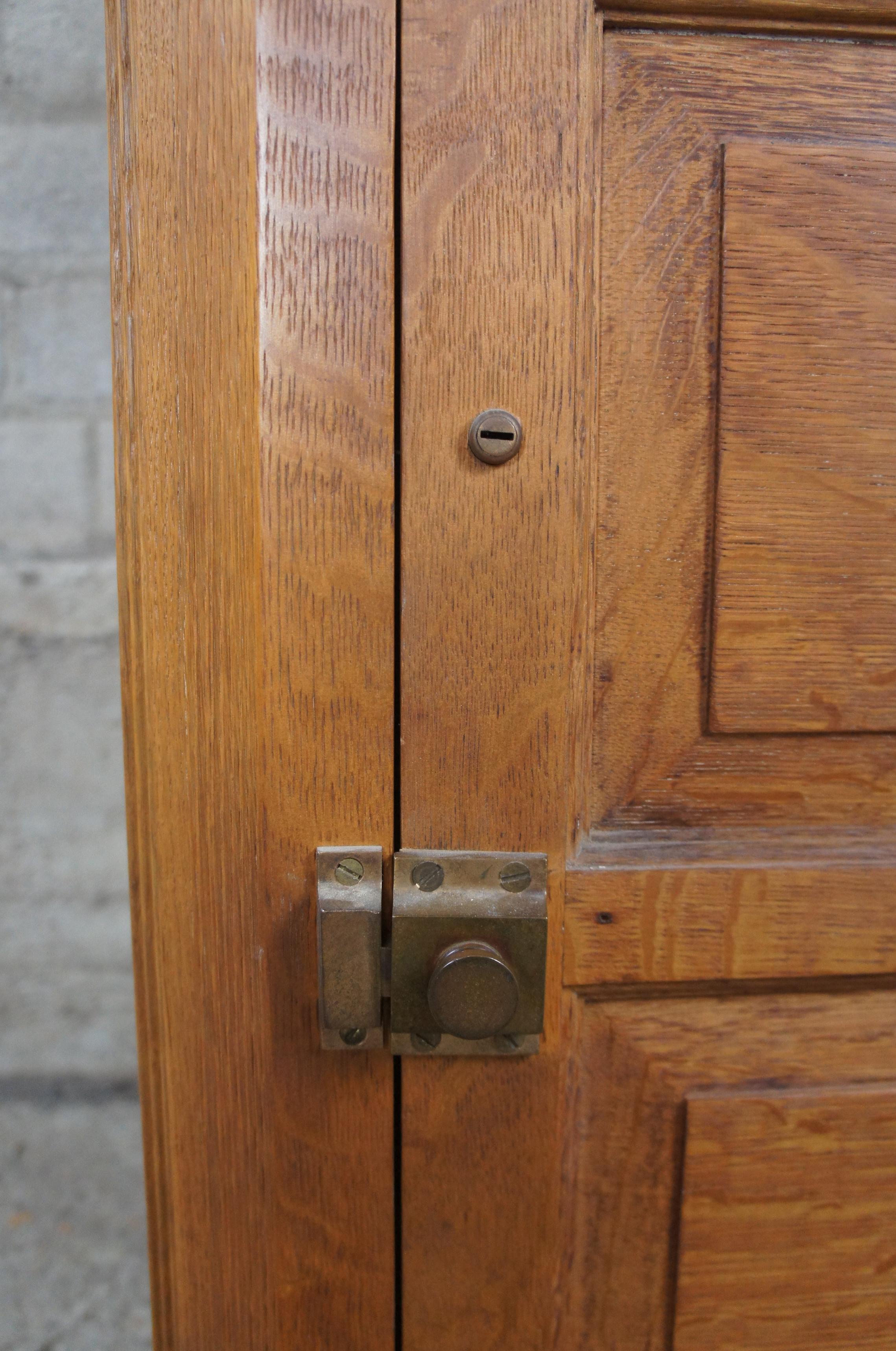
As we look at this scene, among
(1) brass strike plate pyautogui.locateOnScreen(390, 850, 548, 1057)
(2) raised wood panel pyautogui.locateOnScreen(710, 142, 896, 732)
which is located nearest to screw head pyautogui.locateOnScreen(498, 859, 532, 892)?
(1) brass strike plate pyautogui.locateOnScreen(390, 850, 548, 1057)

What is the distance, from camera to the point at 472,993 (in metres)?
0.34

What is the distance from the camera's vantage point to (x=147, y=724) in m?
0.34

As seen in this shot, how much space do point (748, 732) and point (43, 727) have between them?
1.97 ft

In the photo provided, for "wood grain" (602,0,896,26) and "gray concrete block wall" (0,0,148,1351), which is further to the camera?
"gray concrete block wall" (0,0,148,1351)

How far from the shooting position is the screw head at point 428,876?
14.1 inches

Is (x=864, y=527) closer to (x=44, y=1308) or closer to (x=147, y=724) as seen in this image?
(x=147, y=724)

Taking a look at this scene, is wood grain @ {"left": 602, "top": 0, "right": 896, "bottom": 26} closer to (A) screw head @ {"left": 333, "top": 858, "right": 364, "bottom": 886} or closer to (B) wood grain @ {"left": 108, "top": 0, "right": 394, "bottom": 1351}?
(B) wood grain @ {"left": 108, "top": 0, "right": 394, "bottom": 1351}

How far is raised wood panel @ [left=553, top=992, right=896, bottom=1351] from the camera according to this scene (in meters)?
0.38

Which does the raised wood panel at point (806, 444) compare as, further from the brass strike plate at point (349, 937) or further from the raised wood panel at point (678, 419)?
the brass strike plate at point (349, 937)

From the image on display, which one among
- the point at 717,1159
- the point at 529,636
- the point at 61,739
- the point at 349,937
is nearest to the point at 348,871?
the point at 349,937

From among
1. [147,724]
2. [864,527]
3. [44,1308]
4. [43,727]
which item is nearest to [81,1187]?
[44,1308]

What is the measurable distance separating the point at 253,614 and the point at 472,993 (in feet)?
0.66

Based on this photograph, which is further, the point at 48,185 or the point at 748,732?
the point at 48,185

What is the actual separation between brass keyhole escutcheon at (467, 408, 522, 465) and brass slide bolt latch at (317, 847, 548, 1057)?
7.5 inches
